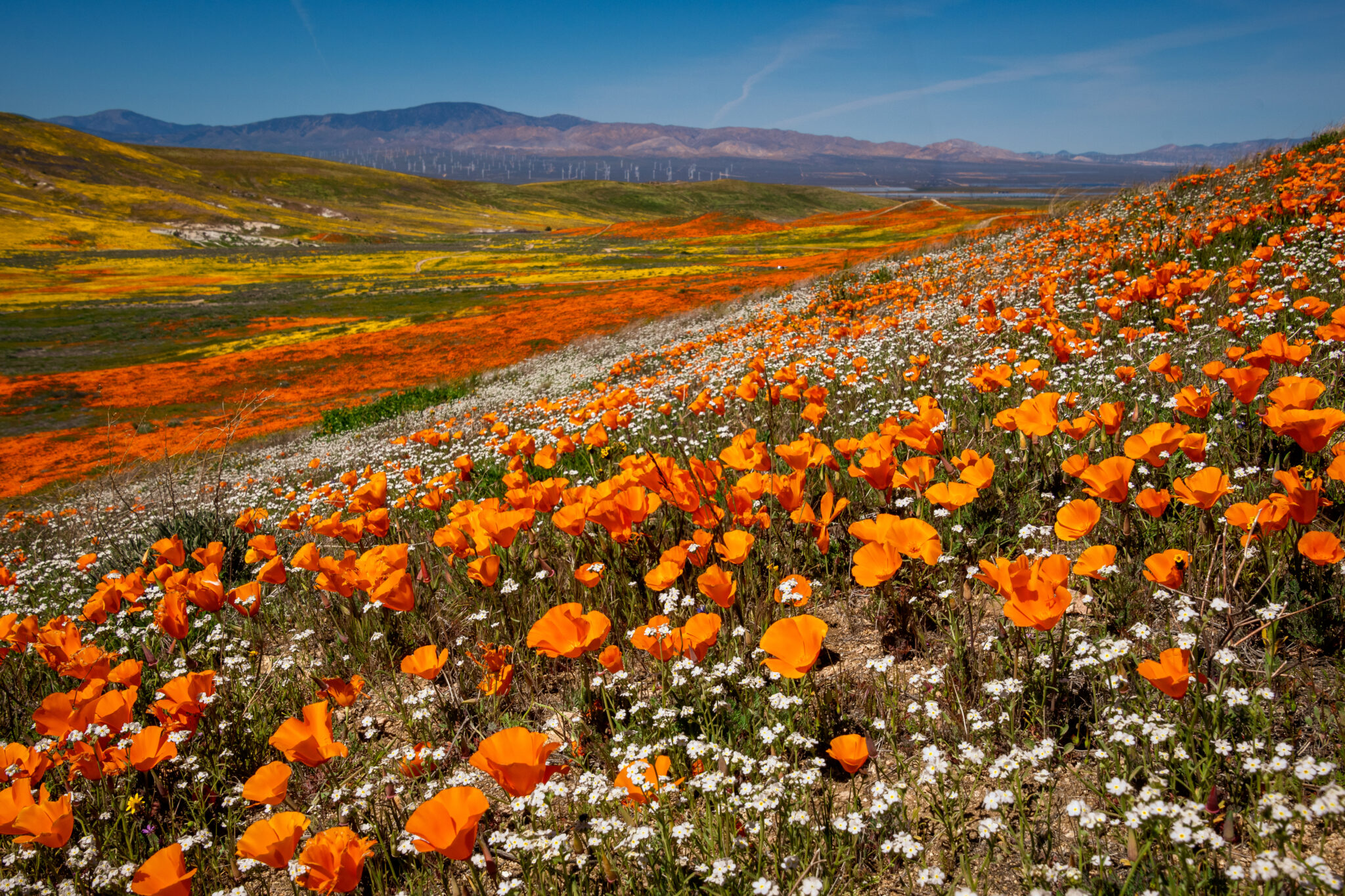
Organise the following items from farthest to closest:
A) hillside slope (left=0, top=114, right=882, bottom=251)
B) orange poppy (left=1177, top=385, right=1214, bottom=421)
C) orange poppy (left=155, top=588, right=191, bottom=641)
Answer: hillside slope (left=0, top=114, right=882, bottom=251)
orange poppy (left=155, top=588, right=191, bottom=641)
orange poppy (left=1177, top=385, right=1214, bottom=421)

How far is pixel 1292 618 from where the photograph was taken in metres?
1.57

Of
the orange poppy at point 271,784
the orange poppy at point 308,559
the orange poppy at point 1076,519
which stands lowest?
the orange poppy at point 271,784

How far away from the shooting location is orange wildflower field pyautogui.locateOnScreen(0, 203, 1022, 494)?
17.1 m

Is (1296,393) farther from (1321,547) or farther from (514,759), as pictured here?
(514,759)

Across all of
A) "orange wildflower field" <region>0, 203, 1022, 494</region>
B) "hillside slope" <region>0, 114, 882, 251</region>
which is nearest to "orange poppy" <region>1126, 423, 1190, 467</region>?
"orange wildflower field" <region>0, 203, 1022, 494</region>

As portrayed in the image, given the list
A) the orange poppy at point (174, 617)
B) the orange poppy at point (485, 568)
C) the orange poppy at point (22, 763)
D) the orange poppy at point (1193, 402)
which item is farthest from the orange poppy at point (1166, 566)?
the orange poppy at point (174, 617)

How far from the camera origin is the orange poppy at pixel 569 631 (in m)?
1.47

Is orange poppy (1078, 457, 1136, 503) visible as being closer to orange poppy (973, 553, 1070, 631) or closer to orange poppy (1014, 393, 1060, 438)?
orange poppy (1014, 393, 1060, 438)

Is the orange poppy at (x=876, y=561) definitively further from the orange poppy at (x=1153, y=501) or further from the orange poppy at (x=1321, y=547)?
the orange poppy at (x=1321, y=547)

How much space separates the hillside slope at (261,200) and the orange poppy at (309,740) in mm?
81171

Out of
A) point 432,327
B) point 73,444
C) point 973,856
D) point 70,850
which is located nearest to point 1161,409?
point 973,856

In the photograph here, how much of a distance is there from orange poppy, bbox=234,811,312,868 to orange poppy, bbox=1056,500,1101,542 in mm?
1847

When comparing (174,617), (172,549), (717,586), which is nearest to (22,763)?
(174,617)

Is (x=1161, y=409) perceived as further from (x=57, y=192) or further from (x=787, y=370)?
(x=57, y=192)
